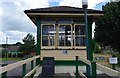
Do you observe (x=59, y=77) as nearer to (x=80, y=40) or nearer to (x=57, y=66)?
(x=57, y=66)

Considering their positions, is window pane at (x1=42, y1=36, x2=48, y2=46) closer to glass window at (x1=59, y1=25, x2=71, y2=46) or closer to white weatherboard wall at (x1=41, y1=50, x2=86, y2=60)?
white weatherboard wall at (x1=41, y1=50, x2=86, y2=60)

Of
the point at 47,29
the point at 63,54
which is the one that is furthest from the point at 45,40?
the point at 63,54

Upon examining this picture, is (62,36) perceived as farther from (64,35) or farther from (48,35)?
(48,35)

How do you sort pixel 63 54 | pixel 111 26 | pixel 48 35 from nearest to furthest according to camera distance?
pixel 63 54
pixel 48 35
pixel 111 26

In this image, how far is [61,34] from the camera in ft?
48.6

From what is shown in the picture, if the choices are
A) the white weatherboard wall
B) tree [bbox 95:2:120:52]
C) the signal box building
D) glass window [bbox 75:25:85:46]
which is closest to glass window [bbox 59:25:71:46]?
the signal box building

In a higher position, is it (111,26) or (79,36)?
(111,26)

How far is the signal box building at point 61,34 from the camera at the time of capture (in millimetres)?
14344

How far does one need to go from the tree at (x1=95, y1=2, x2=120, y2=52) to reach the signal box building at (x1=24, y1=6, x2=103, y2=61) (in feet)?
61.5

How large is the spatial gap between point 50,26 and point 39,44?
1217mm

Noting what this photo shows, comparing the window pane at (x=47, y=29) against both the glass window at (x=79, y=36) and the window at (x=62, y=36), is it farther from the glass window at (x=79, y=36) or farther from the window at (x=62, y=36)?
the glass window at (x=79, y=36)

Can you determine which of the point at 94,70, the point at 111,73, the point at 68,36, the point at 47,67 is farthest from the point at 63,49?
the point at 111,73

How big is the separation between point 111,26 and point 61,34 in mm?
20738

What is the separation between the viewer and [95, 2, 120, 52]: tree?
33.9m
